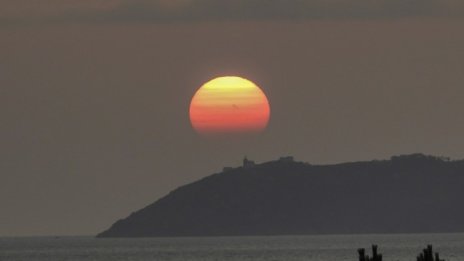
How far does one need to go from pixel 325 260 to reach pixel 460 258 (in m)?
18.3

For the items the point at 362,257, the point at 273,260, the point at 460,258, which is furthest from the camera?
the point at 273,260

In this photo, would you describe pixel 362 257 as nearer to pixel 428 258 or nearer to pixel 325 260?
pixel 428 258

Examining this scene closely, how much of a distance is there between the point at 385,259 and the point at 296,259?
41.7 feet

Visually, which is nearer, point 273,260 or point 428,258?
point 428,258

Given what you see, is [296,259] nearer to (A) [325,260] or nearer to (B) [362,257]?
(A) [325,260]

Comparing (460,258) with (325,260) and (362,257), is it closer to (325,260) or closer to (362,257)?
(325,260)

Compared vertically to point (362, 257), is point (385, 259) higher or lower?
higher

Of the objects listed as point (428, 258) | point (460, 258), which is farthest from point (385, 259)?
point (428, 258)

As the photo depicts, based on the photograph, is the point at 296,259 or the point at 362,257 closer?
the point at 362,257

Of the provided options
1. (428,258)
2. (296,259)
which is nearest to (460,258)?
(296,259)

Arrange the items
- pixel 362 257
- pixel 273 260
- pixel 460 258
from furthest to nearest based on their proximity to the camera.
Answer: pixel 273 260 < pixel 460 258 < pixel 362 257

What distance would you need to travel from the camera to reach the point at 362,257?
91688 millimetres

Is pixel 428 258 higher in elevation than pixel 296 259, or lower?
lower

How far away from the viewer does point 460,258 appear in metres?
186
